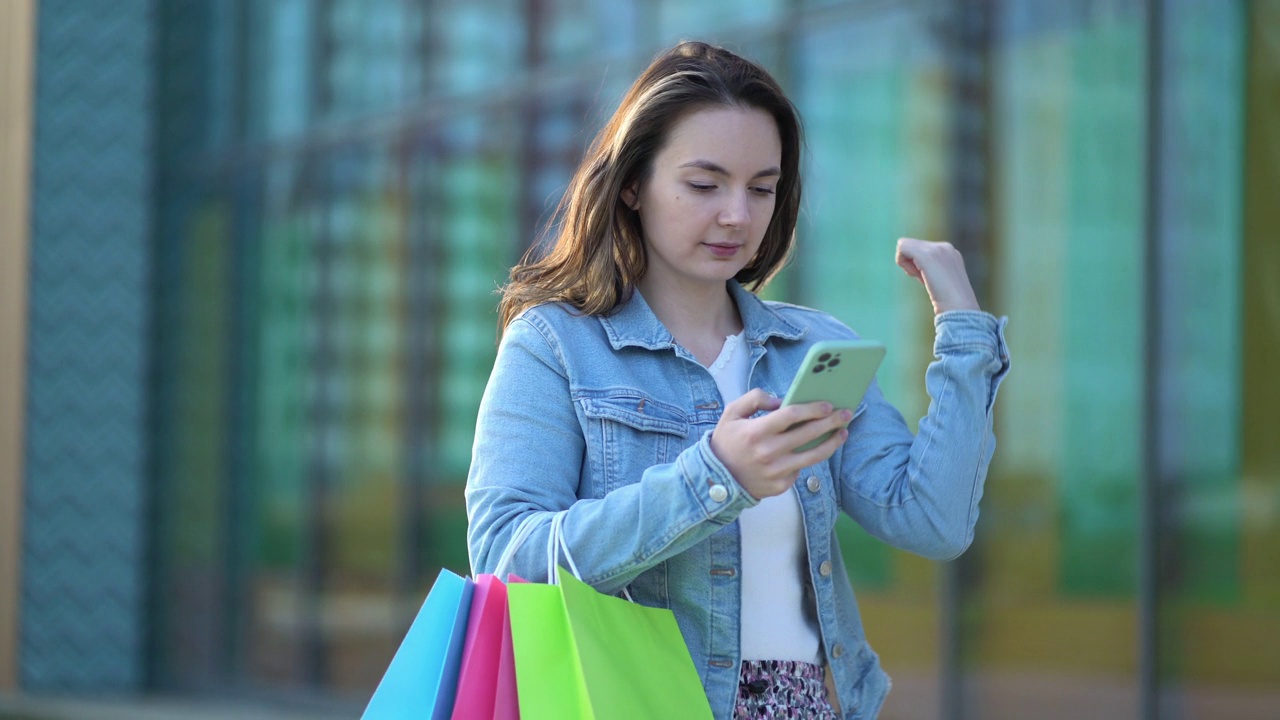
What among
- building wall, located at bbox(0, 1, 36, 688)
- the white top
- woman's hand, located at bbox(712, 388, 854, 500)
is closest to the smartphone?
woman's hand, located at bbox(712, 388, 854, 500)

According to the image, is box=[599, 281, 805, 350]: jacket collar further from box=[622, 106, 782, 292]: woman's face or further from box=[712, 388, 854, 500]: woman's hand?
box=[712, 388, 854, 500]: woman's hand

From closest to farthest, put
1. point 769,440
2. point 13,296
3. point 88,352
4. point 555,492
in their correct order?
point 769,440
point 555,492
point 13,296
point 88,352

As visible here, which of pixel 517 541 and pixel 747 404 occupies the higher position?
pixel 747 404

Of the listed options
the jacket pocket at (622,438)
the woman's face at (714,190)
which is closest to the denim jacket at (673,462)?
the jacket pocket at (622,438)

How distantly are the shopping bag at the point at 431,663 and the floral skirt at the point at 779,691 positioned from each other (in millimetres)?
370

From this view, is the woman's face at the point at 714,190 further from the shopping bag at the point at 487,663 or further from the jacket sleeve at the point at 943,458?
the shopping bag at the point at 487,663

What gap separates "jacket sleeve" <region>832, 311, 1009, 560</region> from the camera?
199 centimetres

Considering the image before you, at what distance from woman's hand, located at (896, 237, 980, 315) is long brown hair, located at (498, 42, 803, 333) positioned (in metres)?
0.25

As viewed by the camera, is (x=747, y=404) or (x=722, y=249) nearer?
(x=747, y=404)

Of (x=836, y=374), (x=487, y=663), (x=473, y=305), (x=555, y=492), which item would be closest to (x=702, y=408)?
(x=555, y=492)

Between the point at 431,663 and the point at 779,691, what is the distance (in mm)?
451

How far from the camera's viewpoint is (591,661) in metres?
1.77

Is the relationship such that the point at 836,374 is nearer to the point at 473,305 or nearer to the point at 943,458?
the point at 943,458

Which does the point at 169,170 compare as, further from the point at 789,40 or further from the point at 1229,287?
the point at 1229,287
